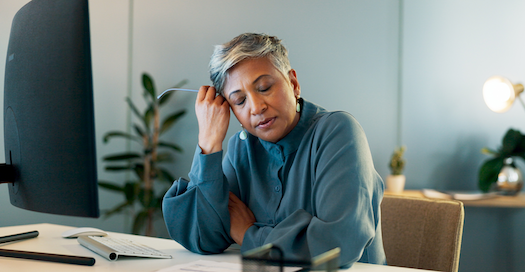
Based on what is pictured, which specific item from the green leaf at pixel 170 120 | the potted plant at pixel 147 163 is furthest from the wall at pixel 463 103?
the potted plant at pixel 147 163

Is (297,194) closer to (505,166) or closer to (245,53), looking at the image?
(245,53)

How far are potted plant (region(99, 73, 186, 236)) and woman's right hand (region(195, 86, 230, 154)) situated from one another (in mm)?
2133

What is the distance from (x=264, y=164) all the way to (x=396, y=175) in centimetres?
178

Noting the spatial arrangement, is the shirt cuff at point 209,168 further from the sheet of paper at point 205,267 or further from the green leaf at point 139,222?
the green leaf at point 139,222

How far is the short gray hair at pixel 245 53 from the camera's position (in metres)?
1.31

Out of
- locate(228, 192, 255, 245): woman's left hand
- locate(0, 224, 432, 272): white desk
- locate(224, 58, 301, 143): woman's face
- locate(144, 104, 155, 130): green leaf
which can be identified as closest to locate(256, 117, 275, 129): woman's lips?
locate(224, 58, 301, 143): woman's face

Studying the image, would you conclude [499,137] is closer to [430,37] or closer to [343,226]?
[430,37]

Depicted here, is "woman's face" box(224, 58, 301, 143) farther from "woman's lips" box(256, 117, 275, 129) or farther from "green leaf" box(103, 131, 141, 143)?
"green leaf" box(103, 131, 141, 143)

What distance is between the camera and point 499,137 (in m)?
3.09

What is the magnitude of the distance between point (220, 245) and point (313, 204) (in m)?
0.29

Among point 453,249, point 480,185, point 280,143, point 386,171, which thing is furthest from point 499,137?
point 280,143

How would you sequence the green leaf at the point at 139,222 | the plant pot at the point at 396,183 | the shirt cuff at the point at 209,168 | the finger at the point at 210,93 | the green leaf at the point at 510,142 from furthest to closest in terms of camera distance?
1. the green leaf at the point at 139,222
2. the plant pot at the point at 396,183
3. the green leaf at the point at 510,142
4. the finger at the point at 210,93
5. the shirt cuff at the point at 209,168

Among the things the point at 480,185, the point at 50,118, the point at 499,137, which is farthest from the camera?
the point at 499,137

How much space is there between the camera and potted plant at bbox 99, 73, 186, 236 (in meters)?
3.47
